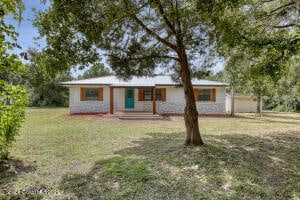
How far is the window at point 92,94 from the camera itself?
1650 cm

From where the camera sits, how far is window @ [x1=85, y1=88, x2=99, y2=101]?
16.5 m

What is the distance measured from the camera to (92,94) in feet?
54.7

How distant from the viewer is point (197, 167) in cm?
442

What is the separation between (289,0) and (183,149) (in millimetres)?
6103

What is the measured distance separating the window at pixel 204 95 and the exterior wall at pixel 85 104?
27.6 ft

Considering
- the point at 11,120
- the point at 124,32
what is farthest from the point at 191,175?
the point at 124,32

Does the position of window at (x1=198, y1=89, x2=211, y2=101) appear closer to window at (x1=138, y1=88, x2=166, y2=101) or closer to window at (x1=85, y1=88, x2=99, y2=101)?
window at (x1=138, y1=88, x2=166, y2=101)

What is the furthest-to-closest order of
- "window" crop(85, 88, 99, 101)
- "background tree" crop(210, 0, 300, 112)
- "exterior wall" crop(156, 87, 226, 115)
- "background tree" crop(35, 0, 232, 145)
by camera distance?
"exterior wall" crop(156, 87, 226, 115), "window" crop(85, 88, 99, 101), "background tree" crop(35, 0, 232, 145), "background tree" crop(210, 0, 300, 112)

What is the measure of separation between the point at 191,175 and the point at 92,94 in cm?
1416

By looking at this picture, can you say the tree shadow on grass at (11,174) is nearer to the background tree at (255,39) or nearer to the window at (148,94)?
the background tree at (255,39)

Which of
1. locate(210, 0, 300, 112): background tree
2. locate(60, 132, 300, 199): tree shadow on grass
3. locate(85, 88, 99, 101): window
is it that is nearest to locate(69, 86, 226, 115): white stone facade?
locate(85, 88, 99, 101): window

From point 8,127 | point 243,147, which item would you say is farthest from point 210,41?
point 8,127

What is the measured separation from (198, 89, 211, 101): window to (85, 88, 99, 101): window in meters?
9.36

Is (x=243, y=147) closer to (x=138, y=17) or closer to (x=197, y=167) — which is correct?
(x=197, y=167)
